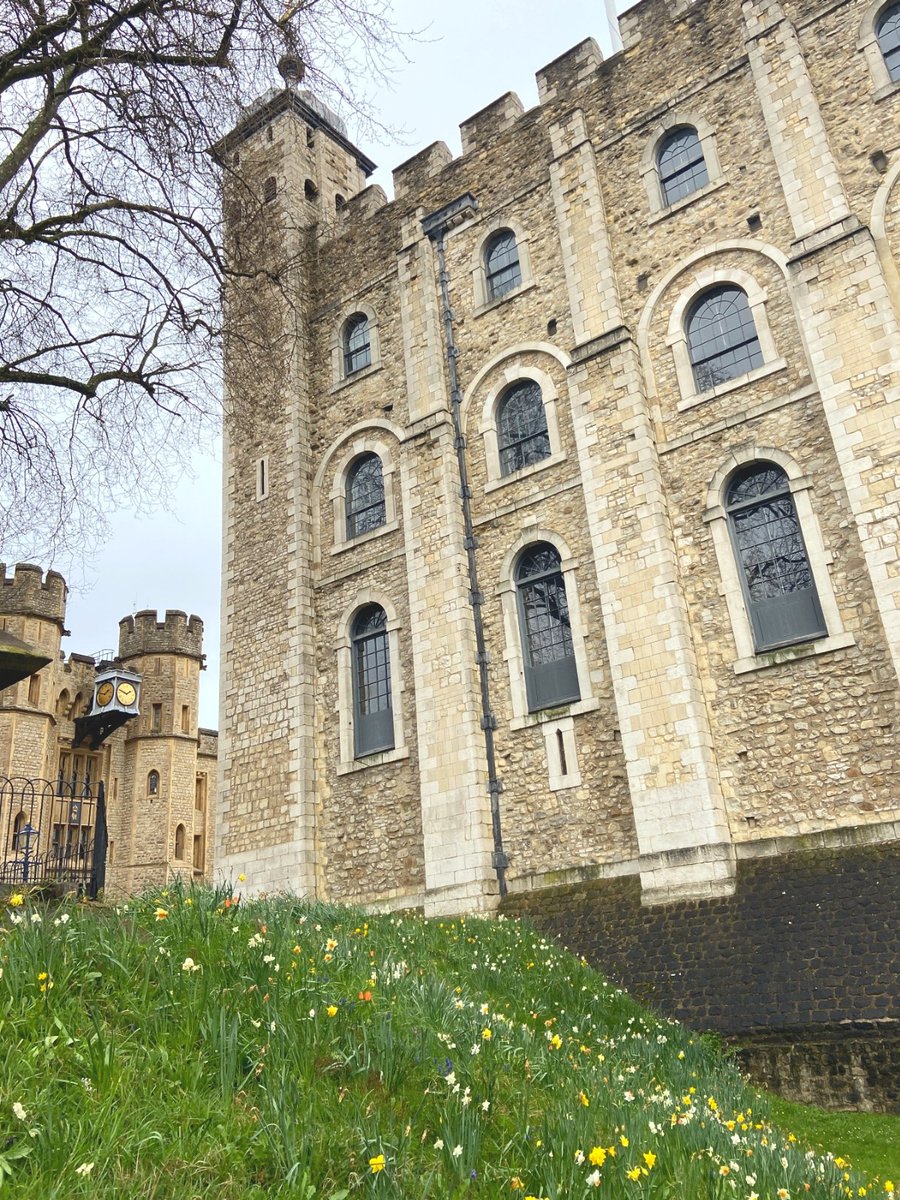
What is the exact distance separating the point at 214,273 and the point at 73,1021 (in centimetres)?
918

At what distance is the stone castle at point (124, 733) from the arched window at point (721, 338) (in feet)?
89.8

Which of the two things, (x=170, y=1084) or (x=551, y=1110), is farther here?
(x=551, y=1110)

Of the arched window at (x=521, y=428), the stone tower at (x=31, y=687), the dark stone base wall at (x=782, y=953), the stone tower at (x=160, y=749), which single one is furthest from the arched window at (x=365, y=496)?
the stone tower at (x=160, y=749)

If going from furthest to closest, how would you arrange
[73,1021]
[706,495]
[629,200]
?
[629,200], [706,495], [73,1021]

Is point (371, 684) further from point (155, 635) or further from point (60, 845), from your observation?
point (155, 635)

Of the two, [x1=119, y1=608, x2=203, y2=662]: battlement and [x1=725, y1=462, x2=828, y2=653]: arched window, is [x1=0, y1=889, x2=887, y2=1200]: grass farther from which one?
[x1=119, y1=608, x2=203, y2=662]: battlement

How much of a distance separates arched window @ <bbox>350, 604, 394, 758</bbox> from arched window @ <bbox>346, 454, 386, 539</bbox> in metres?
1.89

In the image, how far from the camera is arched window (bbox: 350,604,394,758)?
54.7 ft

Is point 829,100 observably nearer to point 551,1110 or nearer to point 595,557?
point 595,557

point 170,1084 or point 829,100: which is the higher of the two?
point 829,100

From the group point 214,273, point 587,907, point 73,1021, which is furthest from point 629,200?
point 73,1021

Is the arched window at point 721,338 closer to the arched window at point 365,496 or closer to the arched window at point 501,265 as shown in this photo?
the arched window at point 501,265

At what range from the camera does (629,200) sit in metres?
15.8

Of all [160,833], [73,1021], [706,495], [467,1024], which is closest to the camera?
[73,1021]
